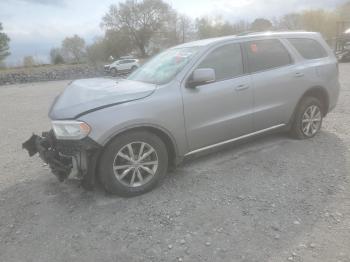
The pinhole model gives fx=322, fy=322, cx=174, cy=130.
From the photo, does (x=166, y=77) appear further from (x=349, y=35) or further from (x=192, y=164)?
(x=349, y=35)

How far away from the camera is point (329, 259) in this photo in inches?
100

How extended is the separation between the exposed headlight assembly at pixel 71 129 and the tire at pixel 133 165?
0.99 feet

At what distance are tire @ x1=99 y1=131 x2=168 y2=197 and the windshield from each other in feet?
2.68

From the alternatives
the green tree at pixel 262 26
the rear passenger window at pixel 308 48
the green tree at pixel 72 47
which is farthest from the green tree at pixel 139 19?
the rear passenger window at pixel 308 48

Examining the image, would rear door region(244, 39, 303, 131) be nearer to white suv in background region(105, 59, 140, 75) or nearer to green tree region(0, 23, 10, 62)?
white suv in background region(105, 59, 140, 75)

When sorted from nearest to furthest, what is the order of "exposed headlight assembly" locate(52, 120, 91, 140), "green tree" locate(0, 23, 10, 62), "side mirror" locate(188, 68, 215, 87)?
"exposed headlight assembly" locate(52, 120, 91, 140)
"side mirror" locate(188, 68, 215, 87)
"green tree" locate(0, 23, 10, 62)

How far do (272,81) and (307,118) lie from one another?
1061 mm

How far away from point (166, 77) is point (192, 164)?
127 centimetres

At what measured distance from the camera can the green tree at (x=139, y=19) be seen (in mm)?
57719

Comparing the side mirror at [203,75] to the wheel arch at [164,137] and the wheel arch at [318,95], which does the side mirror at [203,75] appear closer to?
the wheel arch at [164,137]

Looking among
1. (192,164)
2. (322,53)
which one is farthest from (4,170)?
(322,53)

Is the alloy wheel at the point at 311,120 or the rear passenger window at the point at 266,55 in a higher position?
the rear passenger window at the point at 266,55

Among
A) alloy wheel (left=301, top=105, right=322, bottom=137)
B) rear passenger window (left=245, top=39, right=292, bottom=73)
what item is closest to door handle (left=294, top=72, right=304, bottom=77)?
rear passenger window (left=245, top=39, right=292, bottom=73)

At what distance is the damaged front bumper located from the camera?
10.8 ft
